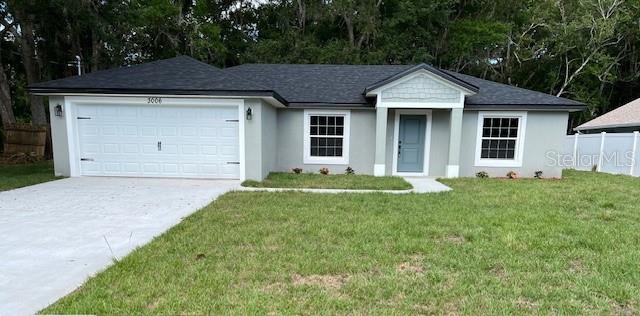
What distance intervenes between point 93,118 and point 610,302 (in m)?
10.5

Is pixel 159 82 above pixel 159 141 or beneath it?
above

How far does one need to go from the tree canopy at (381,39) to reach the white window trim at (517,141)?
11.5 m

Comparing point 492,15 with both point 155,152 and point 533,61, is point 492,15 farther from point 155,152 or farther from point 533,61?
point 155,152

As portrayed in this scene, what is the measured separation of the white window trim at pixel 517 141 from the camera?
10352mm

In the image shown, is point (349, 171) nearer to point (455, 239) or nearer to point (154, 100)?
point (154, 100)

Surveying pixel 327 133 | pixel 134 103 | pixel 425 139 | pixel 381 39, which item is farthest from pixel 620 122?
pixel 134 103

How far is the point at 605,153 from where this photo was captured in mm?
12914

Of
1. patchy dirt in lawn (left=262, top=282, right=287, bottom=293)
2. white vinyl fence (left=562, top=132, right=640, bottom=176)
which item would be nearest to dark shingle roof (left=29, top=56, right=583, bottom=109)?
white vinyl fence (left=562, top=132, right=640, bottom=176)

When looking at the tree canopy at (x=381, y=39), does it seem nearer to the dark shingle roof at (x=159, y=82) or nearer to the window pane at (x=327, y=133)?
the dark shingle roof at (x=159, y=82)

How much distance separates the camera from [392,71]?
42.2ft

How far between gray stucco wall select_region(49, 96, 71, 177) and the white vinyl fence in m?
17.5

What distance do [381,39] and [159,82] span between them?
54.0ft

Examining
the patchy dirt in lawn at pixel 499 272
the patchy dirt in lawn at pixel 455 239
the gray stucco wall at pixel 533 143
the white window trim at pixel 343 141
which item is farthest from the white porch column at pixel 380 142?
the patchy dirt in lawn at pixel 499 272

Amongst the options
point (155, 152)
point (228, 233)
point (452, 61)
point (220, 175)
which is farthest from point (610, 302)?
point (452, 61)
